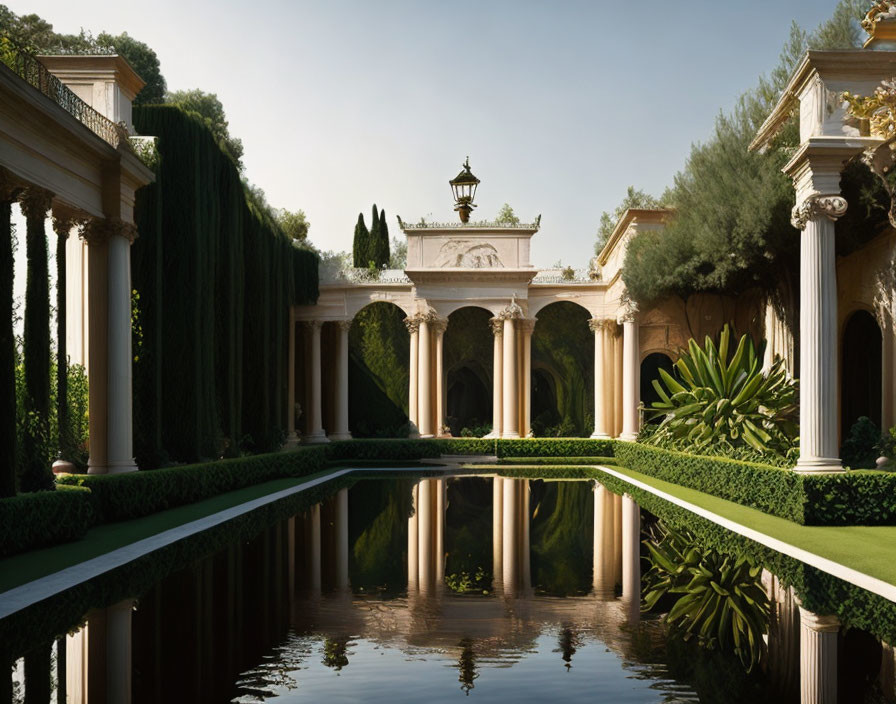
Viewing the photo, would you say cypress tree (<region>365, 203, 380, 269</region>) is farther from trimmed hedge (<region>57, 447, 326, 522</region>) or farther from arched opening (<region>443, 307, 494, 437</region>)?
trimmed hedge (<region>57, 447, 326, 522</region>)

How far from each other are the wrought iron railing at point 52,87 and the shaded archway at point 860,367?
56.5 ft

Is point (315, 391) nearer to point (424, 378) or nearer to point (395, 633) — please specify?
point (424, 378)

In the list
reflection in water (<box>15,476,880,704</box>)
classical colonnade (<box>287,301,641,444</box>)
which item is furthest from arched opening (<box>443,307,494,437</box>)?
reflection in water (<box>15,476,880,704</box>)

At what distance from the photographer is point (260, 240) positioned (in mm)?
27359

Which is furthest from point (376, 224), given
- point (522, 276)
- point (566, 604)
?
point (566, 604)

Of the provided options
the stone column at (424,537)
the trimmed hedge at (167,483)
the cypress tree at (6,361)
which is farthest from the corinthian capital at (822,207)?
the cypress tree at (6,361)

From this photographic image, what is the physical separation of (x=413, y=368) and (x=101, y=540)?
79.0 ft

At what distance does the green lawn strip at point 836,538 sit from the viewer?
33.3ft

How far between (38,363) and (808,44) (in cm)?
1851

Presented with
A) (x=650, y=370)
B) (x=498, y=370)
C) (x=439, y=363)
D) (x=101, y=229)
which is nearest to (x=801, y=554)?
(x=101, y=229)

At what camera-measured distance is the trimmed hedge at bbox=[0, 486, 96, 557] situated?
441 inches

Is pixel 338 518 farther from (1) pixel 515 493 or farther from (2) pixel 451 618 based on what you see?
(2) pixel 451 618

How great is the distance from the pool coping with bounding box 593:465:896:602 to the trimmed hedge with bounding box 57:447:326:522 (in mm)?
9660

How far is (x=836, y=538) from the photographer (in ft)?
40.5
